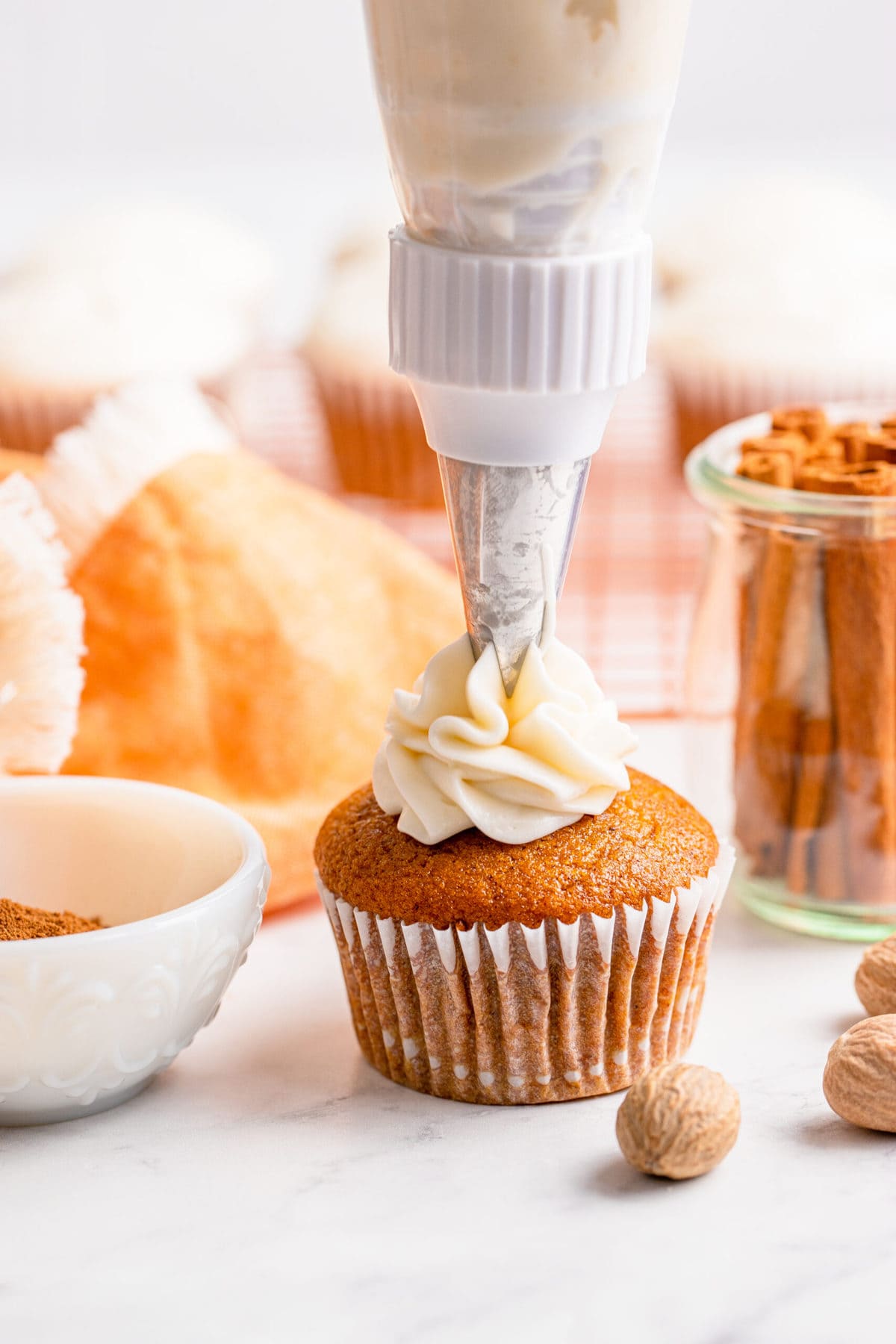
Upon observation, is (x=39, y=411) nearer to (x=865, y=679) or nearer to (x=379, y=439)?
(x=379, y=439)

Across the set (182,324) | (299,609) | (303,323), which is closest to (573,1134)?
(299,609)

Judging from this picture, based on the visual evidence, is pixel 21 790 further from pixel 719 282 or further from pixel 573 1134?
pixel 719 282

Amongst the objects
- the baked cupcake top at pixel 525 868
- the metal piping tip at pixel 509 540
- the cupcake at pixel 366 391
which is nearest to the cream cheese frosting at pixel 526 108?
the metal piping tip at pixel 509 540

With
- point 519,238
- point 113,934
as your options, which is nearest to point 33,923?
point 113,934

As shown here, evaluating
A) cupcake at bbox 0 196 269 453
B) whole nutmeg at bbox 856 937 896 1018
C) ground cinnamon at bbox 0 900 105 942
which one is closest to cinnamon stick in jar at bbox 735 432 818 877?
whole nutmeg at bbox 856 937 896 1018

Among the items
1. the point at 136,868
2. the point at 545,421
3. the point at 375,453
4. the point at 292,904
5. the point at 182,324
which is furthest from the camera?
the point at 375,453

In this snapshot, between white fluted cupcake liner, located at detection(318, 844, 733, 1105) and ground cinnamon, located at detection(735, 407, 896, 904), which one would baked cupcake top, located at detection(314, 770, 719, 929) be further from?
ground cinnamon, located at detection(735, 407, 896, 904)

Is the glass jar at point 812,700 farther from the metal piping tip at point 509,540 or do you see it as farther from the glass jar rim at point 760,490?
the metal piping tip at point 509,540
